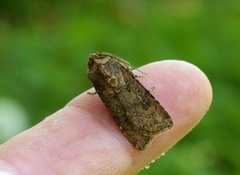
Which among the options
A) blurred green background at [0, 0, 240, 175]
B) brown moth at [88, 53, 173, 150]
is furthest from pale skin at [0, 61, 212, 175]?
blurred green background at [0, 0, 240, 175]

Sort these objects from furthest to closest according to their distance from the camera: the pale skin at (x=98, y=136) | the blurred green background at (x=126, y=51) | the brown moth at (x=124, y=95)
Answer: the blurred green background at (x=126, y=51) < the brown moth at (x=124, y=95) < the pale skin at (x=98, y=136)

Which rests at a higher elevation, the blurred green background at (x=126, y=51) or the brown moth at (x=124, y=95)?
the brown moth at (x=124, y=95)

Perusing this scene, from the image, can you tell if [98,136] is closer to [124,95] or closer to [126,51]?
[124,95]

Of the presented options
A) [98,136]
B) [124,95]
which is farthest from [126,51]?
[98,136]

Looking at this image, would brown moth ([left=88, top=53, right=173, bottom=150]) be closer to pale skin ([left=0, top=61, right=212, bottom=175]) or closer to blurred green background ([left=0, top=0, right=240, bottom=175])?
pale skin ([left=0, top=61, right=212, bottom=175])

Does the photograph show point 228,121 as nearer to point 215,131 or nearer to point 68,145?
point 215,131

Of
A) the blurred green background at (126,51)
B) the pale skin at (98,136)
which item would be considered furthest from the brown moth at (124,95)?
the blurred green background at (126,51)

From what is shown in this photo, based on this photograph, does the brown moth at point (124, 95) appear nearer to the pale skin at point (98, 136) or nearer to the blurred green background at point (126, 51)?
the pale skin at point (98, 136)
